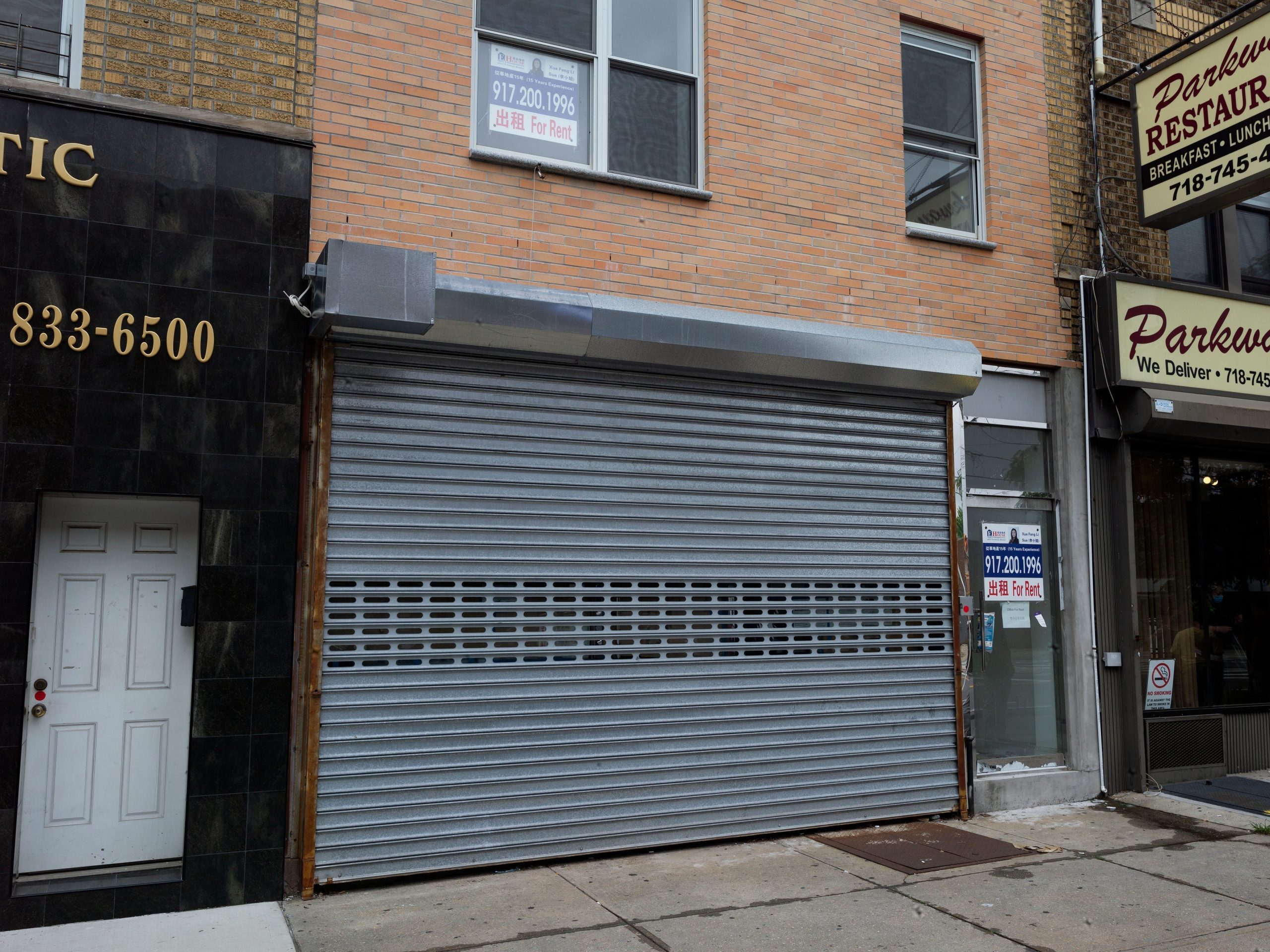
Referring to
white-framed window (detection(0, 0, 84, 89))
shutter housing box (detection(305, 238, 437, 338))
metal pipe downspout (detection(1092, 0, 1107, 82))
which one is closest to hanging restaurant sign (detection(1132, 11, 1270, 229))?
metal pipe downspout (detection(1092, 0, 1107, 82))

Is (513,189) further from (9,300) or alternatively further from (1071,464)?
(1071,464)

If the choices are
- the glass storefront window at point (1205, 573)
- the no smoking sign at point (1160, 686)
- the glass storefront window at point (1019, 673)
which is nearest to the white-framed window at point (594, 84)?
the glass storefront window at point (1019, 673)

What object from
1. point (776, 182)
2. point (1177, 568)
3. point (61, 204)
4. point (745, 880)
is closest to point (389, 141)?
point (61, 204)

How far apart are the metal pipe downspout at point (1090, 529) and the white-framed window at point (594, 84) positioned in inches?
171

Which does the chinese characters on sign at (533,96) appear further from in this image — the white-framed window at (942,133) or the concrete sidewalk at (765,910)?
the concrete sidewalk at (765,910)

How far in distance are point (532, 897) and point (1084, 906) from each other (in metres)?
3.47

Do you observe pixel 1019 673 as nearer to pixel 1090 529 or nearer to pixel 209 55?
pixel 1090 529

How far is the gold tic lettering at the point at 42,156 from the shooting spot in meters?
6.05

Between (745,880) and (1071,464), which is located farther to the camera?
(1071,464)

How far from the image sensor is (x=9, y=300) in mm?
6004

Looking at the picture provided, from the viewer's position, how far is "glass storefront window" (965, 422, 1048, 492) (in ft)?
31.3

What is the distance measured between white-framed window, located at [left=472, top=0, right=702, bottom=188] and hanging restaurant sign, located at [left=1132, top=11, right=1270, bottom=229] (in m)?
4.50

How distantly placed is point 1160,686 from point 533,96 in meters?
8.16

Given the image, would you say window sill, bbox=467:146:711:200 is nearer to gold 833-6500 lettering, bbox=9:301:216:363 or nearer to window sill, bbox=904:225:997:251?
window sill, bbox=904:225:997:251
